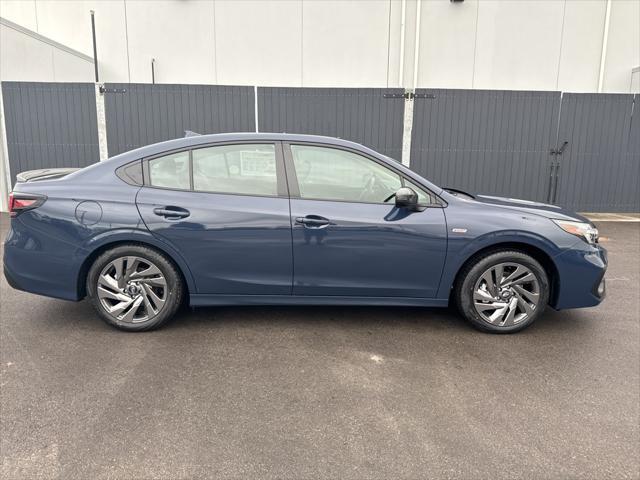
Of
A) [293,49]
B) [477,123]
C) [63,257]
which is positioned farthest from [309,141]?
[293,49]

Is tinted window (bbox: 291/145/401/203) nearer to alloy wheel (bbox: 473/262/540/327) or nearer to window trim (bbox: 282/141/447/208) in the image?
window trim (bbox: 282/141/447/208)

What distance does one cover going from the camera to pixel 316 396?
2988 millimetres

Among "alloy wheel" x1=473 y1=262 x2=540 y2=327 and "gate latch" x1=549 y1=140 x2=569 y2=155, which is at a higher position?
"gate latch" x1=549 y1=140 x2=569 y2=155

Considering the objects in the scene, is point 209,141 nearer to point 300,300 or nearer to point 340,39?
point 300,300

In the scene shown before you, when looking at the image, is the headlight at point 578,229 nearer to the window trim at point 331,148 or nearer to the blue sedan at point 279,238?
the blue sedan at point 279,238

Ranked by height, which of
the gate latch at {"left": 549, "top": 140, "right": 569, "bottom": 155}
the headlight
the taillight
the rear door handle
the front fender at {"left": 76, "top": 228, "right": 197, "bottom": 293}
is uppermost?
the gate latch at {"left": 549, "top": 140, "right": 569, "bottom": 155}

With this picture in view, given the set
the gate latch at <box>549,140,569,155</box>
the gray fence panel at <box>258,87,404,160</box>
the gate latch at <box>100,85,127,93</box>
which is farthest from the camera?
the gate latch at <box>549,140,569,155</box>

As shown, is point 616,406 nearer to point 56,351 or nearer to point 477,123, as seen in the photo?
point 56,351

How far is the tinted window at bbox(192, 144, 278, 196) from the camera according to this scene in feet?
12.7

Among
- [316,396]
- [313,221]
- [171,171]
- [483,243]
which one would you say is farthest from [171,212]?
[483,243]

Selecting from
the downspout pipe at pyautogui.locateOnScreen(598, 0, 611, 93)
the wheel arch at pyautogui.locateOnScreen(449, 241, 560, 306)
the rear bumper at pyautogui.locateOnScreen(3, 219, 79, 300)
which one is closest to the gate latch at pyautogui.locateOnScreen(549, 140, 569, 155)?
the downspout pipe at pyautogui.locateOnScreen(598, 0, 611, 93)

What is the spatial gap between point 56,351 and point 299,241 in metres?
1.99

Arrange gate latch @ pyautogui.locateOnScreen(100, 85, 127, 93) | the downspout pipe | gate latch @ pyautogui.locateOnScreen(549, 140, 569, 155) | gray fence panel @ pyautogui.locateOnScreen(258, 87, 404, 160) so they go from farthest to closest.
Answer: the downspout pipe
gate latch @ pyautogui.locateOnScreen(549, 140, 569, 155)
gray fence panel @ pyautogui.locateOnScreen(258, 87, 404, 160)
gate latch @ pyautogui.locateOnScreen(100, 85, 127, 93)

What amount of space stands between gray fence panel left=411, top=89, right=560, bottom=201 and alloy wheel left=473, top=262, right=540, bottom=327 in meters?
6.05
